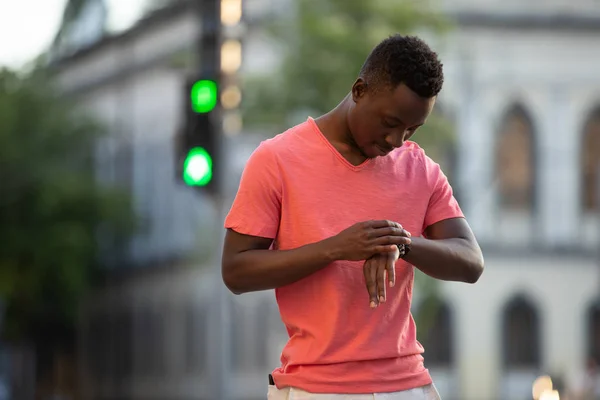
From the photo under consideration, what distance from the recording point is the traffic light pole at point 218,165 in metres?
12.1

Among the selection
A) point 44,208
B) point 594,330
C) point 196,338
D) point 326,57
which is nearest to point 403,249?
point 326,57

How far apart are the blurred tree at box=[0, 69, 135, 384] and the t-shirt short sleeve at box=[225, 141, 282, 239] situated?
3231 centimetres

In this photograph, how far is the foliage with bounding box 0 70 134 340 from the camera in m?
37.0

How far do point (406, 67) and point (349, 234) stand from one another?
0.46 meters

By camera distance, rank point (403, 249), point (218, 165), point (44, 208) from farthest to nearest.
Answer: point (44, 208), point (218, 165), point (403, 249)

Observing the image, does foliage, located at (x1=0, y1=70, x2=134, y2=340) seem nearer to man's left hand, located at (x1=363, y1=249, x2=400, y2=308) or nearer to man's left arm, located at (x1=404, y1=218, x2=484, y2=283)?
man's left arm, located at (x1=404, y1=218, x2=484, y2=283)

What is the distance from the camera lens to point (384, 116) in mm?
3668

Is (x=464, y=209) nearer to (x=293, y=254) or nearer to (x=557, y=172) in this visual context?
(x=557, y=172)

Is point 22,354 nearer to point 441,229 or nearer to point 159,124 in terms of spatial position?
point 159,124

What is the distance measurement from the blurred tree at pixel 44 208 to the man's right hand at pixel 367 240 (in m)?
32.6

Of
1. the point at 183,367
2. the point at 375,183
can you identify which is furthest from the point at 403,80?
the point at 183,367

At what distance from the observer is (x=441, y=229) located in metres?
3.99

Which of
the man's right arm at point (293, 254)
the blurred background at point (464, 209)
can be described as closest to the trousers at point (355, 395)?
the man's right arm at point (293, 254)

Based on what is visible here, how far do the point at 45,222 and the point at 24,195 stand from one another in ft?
3.13
